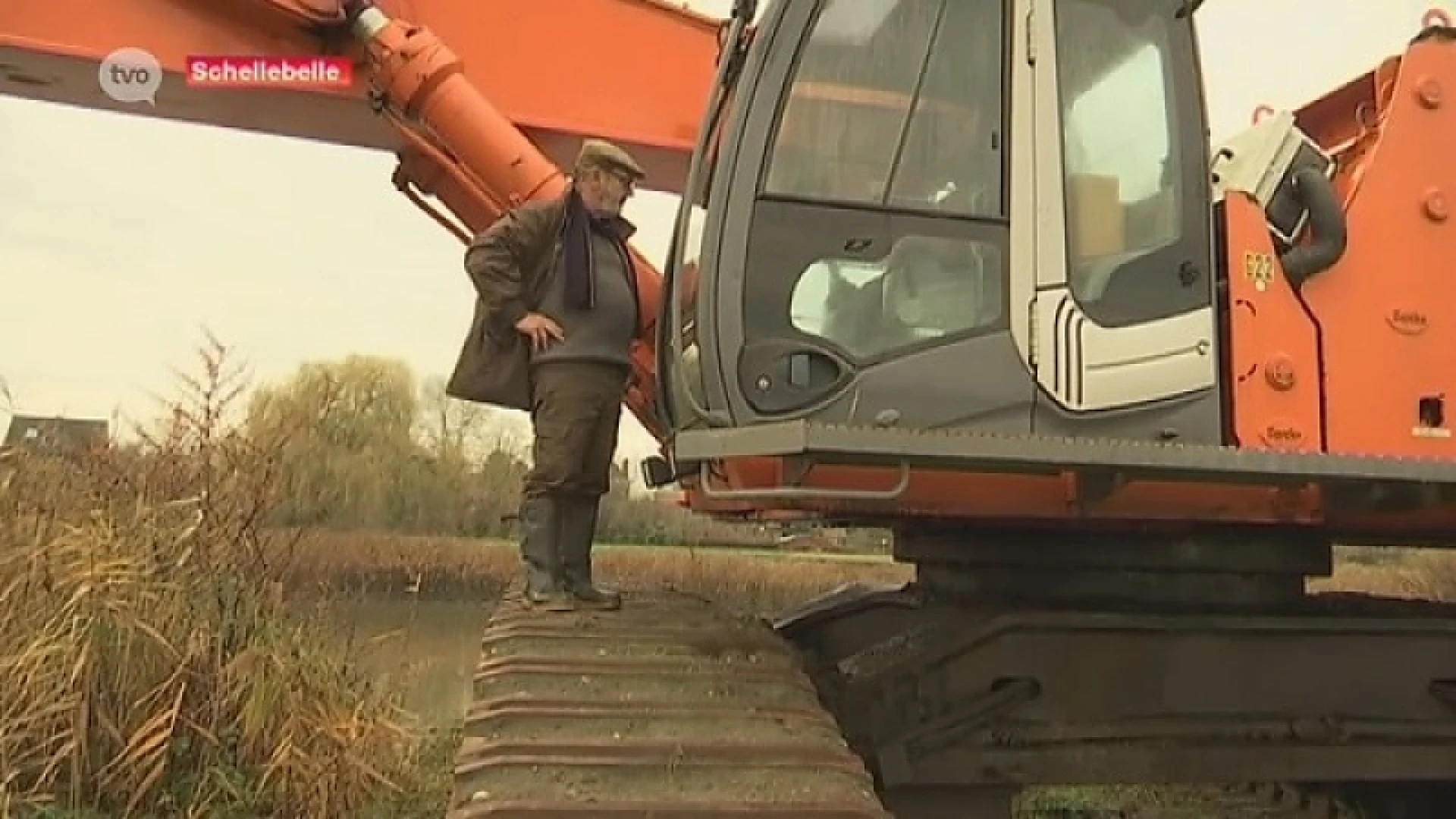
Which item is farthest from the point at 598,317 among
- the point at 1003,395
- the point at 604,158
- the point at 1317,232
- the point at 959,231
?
the point at 1317,232

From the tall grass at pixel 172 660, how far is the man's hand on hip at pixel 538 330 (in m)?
2.30

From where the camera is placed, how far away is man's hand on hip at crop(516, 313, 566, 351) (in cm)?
441

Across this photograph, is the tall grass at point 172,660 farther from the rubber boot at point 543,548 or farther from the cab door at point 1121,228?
the cab door at point 1121,228

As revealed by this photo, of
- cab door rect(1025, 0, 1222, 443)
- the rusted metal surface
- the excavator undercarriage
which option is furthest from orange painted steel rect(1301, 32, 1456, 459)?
the rusted metal surface

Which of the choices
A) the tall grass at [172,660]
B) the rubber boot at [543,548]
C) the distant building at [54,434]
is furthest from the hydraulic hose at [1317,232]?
the distant building at [54,434]

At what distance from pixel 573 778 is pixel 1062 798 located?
5085mm

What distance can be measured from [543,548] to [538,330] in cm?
69

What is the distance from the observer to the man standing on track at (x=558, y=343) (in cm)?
444

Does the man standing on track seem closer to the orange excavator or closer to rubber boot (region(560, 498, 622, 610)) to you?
rubber boot (region(560, 498, 622, 610))

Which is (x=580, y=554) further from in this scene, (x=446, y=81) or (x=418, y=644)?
(x=418, y=644)

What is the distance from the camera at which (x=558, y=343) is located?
14.6ft

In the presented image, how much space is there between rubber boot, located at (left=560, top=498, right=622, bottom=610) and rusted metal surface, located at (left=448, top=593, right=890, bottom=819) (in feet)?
1.77

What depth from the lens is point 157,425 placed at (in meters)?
→ 6.64

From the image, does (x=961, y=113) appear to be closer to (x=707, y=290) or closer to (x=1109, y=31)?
(x=1109, y=31)
